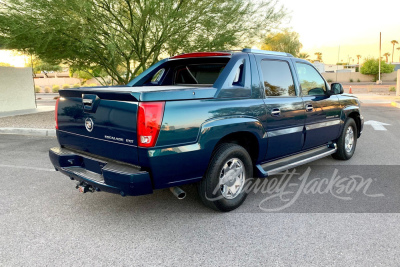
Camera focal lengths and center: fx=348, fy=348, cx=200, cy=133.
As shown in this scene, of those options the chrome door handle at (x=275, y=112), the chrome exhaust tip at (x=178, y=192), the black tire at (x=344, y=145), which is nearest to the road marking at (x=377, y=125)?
the black tire at (x=344, y=145)

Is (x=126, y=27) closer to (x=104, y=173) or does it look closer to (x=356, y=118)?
(x=356, y=118)

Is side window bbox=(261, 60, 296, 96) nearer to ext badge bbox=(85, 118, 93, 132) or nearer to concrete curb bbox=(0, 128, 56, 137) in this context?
ext badge bbox=(85, 118, 93, 132)

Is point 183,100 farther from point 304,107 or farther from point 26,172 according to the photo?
point 26,172

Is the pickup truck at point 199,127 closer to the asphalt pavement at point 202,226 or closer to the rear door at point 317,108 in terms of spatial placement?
the rear door at point 317,108

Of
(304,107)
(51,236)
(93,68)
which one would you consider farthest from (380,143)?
(93,68)

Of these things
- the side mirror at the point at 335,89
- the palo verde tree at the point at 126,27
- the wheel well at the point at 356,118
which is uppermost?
the palo verde tree at the point at 126,27

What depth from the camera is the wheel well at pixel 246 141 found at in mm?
4205

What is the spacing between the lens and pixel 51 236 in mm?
3570

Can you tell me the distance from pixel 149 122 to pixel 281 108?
2.13 m

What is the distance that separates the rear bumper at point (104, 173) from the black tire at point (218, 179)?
28.1 inches

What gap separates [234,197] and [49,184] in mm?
2881

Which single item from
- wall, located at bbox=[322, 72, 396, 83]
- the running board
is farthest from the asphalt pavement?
wall, located at bbox=[322, 72, 396, 83]

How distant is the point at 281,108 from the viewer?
15.5ft

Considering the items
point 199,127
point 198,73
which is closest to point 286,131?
point 198,73
